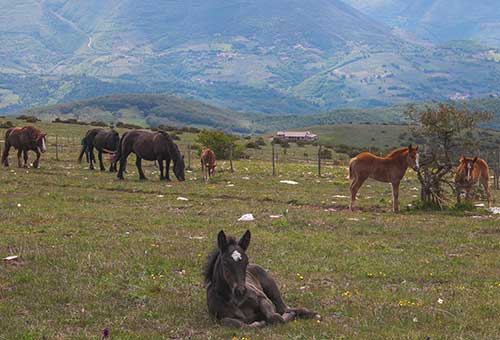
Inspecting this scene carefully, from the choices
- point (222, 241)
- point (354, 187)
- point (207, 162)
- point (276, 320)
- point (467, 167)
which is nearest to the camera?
point (222, 241)

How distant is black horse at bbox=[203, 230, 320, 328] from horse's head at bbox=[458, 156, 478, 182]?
17218 mm

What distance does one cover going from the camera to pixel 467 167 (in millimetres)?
25516

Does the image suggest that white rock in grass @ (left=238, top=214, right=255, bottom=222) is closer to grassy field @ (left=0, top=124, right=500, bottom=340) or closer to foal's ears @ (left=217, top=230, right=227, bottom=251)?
grassy field @ (left=0, top=124, right=500, bottom=340)

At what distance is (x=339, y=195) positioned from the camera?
28.8 m

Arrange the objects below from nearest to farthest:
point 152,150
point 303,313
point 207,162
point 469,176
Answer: point 303,313 < point 469,176 < point 152,150 < point 207,162

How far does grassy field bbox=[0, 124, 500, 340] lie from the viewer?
31.6ft

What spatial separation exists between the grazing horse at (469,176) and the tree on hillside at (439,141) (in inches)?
27.2

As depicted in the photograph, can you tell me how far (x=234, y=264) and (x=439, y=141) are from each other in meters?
17.7

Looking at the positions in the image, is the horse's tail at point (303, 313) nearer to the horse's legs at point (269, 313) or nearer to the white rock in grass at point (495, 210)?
the horse's legs at point (269, 313)

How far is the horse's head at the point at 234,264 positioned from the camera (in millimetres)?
9242

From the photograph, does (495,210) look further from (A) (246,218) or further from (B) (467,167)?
(A) (246,218)

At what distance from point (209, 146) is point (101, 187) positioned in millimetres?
23675

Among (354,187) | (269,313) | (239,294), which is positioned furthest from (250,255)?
(354,187)

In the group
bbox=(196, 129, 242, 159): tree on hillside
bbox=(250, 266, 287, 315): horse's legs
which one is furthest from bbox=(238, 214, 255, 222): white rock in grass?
bbox=(196, 129, 242, 159): tree on hillside
